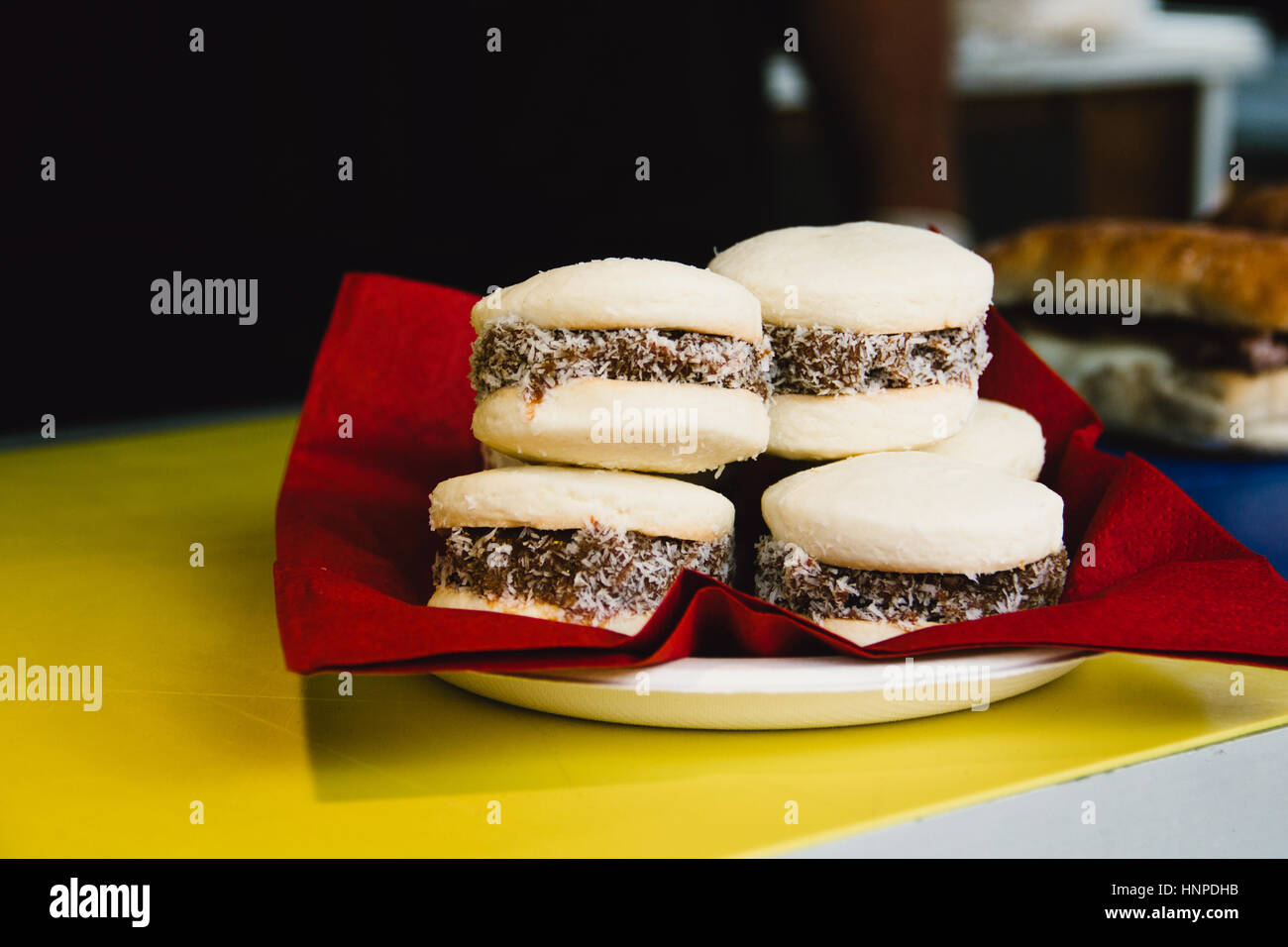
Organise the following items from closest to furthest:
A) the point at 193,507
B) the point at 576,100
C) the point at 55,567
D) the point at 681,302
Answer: the point at 681,302 < the point at 55,567 < the point at 193,507 < the point at 576,100

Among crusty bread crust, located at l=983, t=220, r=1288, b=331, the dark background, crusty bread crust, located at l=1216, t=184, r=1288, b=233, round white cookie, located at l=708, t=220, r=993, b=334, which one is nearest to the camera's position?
round white cookie, located at l=708, t=220, r=993, b=334

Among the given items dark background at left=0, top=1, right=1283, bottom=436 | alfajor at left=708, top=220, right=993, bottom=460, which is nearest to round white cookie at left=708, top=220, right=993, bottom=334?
alfajor at left=708, top=220, right=993, bottom=460

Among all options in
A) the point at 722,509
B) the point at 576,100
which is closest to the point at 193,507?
the point at 722,509

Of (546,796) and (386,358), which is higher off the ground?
(386,358)

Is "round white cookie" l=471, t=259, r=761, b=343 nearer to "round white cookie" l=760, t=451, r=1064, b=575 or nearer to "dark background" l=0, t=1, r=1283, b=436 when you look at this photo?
"round white cookie" l=760, t=451, r=1064, b=575

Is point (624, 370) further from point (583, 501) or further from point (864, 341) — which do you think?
point (864, 341)

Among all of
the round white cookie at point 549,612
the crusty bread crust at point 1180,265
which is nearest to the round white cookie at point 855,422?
the round white cookie at point 549,612

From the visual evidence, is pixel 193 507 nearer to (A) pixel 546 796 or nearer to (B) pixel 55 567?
(B) pixel 55 567
